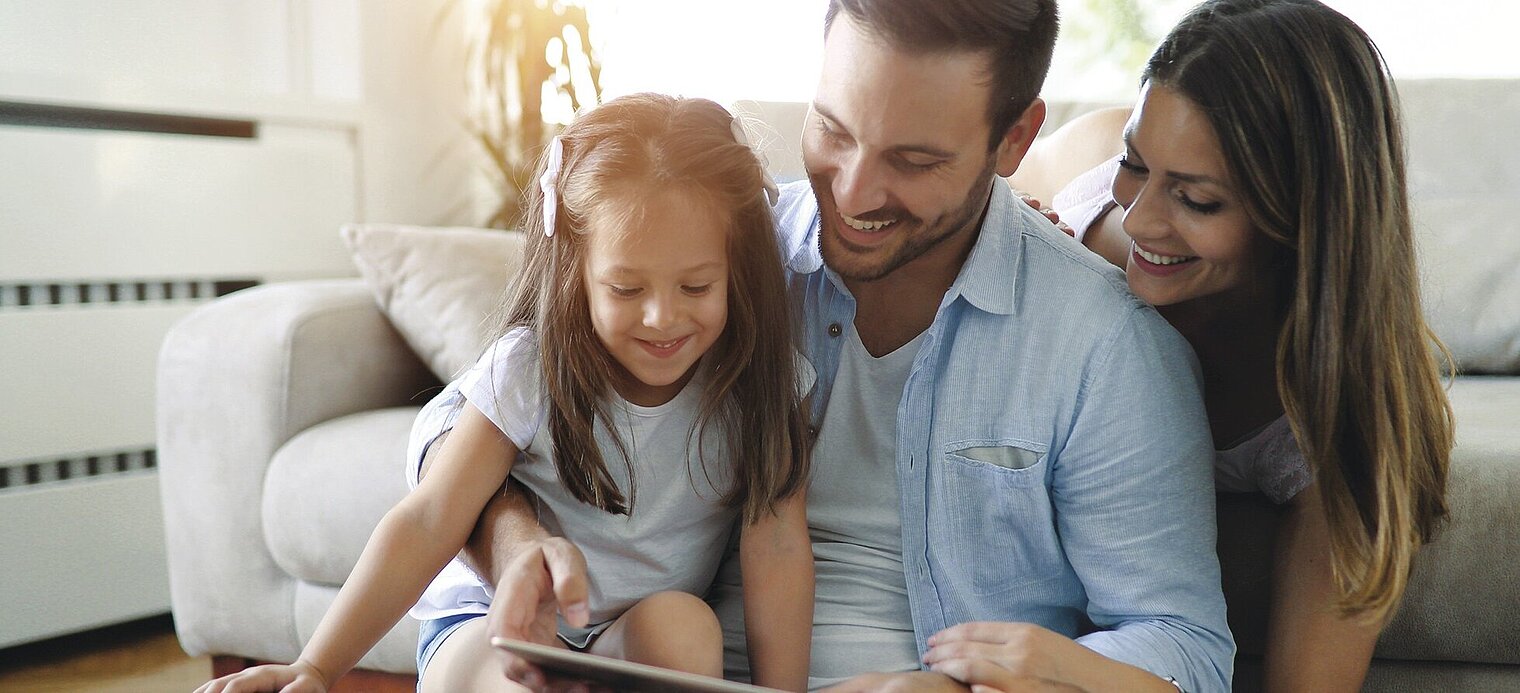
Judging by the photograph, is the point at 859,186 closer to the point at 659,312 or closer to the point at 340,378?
the point at 659,312

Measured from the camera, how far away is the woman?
3.21ft

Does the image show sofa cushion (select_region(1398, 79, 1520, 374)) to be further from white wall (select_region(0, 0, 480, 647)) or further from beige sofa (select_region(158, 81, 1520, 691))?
white wall (select_region(0, 0, 480, 647))

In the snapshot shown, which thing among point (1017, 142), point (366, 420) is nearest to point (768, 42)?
point (366, 420)

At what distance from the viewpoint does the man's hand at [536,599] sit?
0.85 metres

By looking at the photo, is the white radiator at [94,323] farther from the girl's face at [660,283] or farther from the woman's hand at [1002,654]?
the woman's hand at [1002,654]

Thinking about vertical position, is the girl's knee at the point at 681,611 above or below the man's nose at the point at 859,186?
below

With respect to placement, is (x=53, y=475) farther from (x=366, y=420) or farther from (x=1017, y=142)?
(x=1017, y=142)

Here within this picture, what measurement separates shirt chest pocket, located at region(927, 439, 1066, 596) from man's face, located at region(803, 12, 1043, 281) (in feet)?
0.63

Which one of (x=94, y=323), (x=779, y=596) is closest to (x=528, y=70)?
(x=94, y=323)

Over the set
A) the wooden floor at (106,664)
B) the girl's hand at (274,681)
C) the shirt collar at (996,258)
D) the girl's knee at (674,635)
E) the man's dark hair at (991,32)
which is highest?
the man's dark hair at (991,32)

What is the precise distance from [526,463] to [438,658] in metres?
0.19

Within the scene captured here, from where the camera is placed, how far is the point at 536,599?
2.95 feet

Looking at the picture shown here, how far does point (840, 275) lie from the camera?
1.15 m

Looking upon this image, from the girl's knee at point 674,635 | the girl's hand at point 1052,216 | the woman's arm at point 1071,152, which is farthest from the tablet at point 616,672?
the woman's arm at point 1071,152
